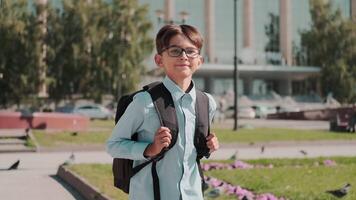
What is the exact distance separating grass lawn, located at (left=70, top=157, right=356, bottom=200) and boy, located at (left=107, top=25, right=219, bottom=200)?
14.4ft

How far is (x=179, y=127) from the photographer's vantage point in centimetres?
306

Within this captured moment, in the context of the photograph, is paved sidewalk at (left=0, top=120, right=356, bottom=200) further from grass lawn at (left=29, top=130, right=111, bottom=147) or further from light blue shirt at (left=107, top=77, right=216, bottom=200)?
light blue shirt at (left=107, top=77, right=216, bottom=200)

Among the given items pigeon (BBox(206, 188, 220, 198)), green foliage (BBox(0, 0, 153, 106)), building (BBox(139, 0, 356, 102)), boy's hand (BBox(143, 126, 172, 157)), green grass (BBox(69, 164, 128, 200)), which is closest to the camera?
boy's hand (BBox(143, 126, 172, 157))

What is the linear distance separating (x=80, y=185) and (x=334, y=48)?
177 ft

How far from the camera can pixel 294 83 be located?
81125mm

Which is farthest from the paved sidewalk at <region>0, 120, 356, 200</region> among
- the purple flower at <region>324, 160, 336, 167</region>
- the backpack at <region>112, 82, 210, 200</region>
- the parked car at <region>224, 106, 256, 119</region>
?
the parked car at <region>224, 106, 256, 119</region>

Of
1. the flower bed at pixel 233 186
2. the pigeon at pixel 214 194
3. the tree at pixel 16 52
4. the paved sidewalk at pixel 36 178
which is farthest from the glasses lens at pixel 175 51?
the tree at pixel 16 52

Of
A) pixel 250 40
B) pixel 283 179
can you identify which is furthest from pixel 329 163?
pixel 250 40

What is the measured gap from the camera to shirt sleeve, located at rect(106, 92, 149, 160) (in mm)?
3023

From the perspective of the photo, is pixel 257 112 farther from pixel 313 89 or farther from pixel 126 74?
pixel 313 89

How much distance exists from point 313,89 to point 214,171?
69.4 m

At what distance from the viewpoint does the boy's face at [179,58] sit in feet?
10.2

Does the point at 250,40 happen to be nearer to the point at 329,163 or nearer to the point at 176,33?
the point at 329,163

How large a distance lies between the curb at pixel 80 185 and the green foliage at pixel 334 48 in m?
49.2
